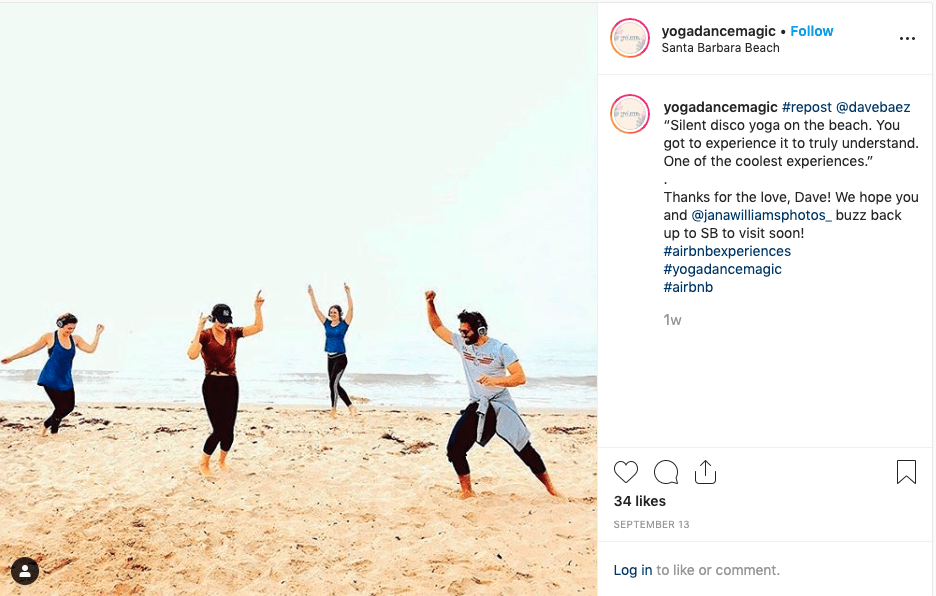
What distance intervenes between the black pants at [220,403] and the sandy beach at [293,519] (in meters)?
0.38

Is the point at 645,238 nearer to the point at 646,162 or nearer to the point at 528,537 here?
the point at 646,162

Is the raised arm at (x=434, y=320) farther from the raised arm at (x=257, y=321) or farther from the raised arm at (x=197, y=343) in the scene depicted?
the raised arm at (x=197, y=343)

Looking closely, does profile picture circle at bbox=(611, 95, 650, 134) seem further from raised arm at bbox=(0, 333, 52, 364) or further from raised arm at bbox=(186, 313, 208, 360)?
raised arm at bbox=(0, 333, 52, 364)

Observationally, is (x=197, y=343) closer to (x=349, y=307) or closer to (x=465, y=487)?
(x=465, y=487)

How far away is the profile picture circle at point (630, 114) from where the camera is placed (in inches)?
142

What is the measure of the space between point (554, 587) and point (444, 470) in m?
2.57

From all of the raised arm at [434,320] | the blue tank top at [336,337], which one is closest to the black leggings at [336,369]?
the blue tank top at [336,337]

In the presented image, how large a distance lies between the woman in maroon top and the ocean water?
6.74 meters

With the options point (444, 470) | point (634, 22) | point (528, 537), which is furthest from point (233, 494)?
point (634, 22)

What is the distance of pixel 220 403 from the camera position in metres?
6.16

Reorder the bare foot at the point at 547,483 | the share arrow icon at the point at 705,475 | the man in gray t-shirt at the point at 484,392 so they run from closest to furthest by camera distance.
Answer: the share arrow icon at the point at 705,475 < the man in gray t-shirt at the point at 484,392 < the bare foot at the point at 547,483

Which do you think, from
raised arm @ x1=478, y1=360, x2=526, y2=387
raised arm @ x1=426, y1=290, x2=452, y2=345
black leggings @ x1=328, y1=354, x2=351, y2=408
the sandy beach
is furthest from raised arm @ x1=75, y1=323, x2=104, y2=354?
raised arm @ x1=478, y1=360, x2=526, y2=387

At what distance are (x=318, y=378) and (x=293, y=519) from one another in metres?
13.4

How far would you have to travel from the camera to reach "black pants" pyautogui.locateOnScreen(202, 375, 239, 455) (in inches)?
242
